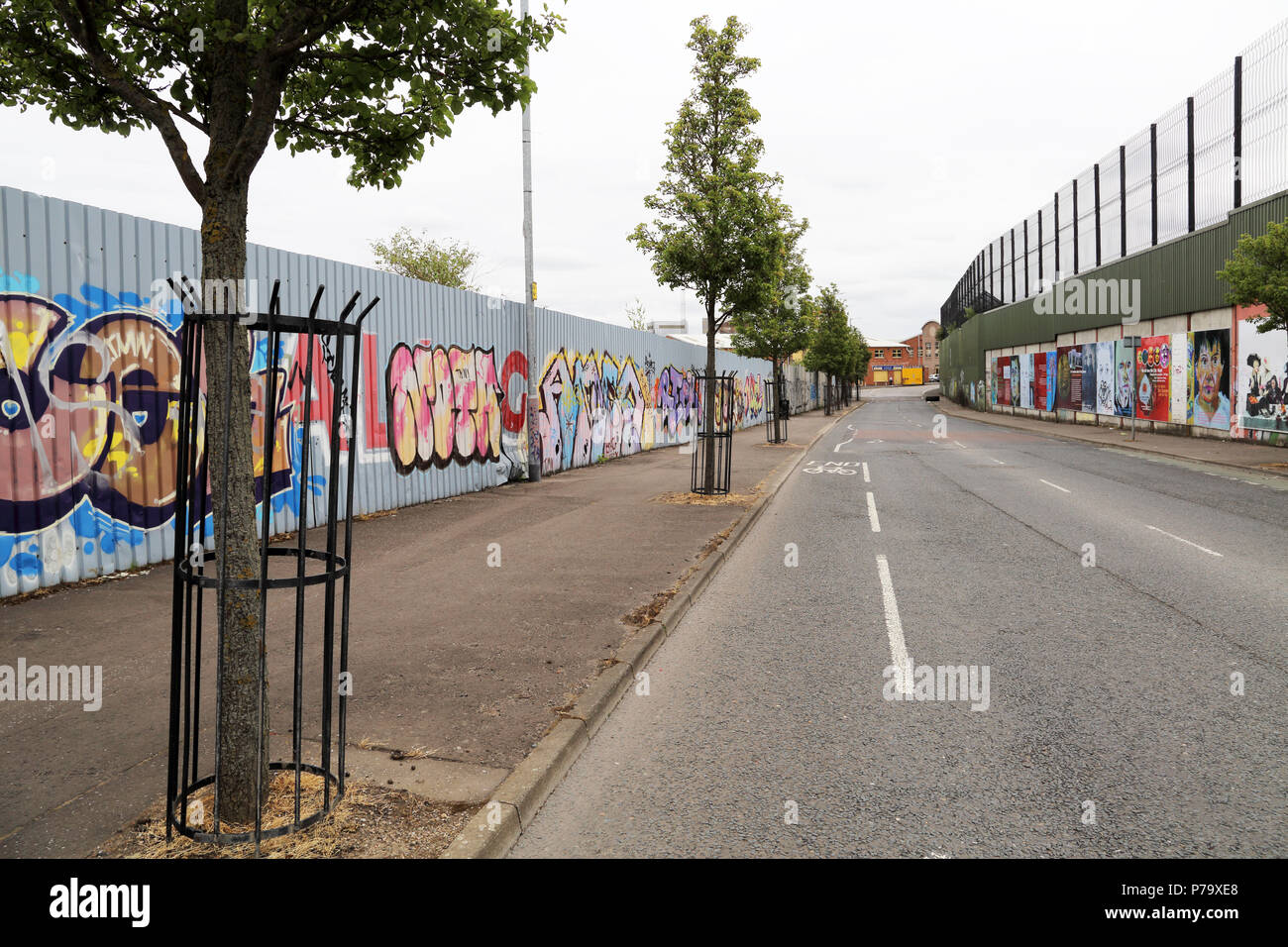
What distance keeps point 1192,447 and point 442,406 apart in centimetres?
2003

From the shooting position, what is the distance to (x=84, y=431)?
7312 mm

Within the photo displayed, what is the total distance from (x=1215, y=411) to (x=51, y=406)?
27848 millimetres

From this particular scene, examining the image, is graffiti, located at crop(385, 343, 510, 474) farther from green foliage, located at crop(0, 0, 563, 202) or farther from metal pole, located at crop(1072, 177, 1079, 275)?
metal pole, located at crop(1072, 177, 1079, 275)

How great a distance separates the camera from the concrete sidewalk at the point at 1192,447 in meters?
18.3

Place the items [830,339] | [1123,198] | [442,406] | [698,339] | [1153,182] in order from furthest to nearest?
1. [698,339]
2. [830,339]
3. [1123,198]
4. [1153,182]
5. [442,406]

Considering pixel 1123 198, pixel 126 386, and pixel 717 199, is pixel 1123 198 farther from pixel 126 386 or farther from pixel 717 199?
pixel 126 386

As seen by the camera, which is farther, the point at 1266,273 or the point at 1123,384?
the point at 1123,384

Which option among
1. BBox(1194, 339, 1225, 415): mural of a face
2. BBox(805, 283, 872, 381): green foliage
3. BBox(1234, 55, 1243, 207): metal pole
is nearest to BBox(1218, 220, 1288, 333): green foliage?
BBox(1194, 339, 1225, 415): mural of a face

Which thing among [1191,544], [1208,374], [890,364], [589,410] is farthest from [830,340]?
[890,364]

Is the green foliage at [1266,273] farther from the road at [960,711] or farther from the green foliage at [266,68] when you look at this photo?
the green foliage at [266,68]

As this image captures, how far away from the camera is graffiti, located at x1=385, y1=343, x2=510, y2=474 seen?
38.9ft

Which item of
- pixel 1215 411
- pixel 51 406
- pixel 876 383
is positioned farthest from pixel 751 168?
pixel 876 383

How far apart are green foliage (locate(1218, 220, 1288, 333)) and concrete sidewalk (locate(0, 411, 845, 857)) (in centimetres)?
1216

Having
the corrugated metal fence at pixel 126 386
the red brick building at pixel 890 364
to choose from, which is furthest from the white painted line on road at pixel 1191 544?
the red brick building at pixel 890 364
